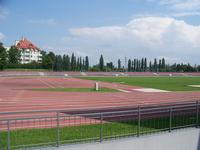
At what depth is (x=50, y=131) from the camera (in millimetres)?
10508

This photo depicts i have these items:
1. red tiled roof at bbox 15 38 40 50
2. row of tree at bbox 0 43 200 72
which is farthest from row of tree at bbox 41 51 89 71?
red tiled roof at bbox 15 38 40 50

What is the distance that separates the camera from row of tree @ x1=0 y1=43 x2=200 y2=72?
97.5m

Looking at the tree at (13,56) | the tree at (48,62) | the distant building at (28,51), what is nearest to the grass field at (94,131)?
the tree at (13,56)

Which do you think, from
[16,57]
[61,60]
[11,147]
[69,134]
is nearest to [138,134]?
A: [69,134]

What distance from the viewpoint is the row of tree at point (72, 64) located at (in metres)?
97.5

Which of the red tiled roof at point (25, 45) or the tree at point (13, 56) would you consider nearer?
the tree at point (13, 56)

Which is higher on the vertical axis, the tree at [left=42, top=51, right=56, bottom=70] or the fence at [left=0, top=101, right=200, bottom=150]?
the tree at [left=42, top=51, right=56, bottom=70]

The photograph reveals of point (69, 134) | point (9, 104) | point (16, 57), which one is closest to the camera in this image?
point (69, 134)

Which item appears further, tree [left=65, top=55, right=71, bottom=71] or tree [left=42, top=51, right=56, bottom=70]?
tree [left=65, top=55, right=71, bottom=71]

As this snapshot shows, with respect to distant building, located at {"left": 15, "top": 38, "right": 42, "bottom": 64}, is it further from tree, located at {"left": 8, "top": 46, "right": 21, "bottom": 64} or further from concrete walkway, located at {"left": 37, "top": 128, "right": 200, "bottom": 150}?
concrete walkway, located at {"left": 37, "top": 128, "right": 200, "bottom": 150}

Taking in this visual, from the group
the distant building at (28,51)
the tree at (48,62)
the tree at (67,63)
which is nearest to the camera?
the tree at (48,62)

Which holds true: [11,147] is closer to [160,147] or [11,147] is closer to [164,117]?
[160,147]

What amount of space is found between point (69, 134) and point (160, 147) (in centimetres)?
270

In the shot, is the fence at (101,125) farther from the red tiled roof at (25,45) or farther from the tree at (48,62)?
the red tiled roof at (25,45)
